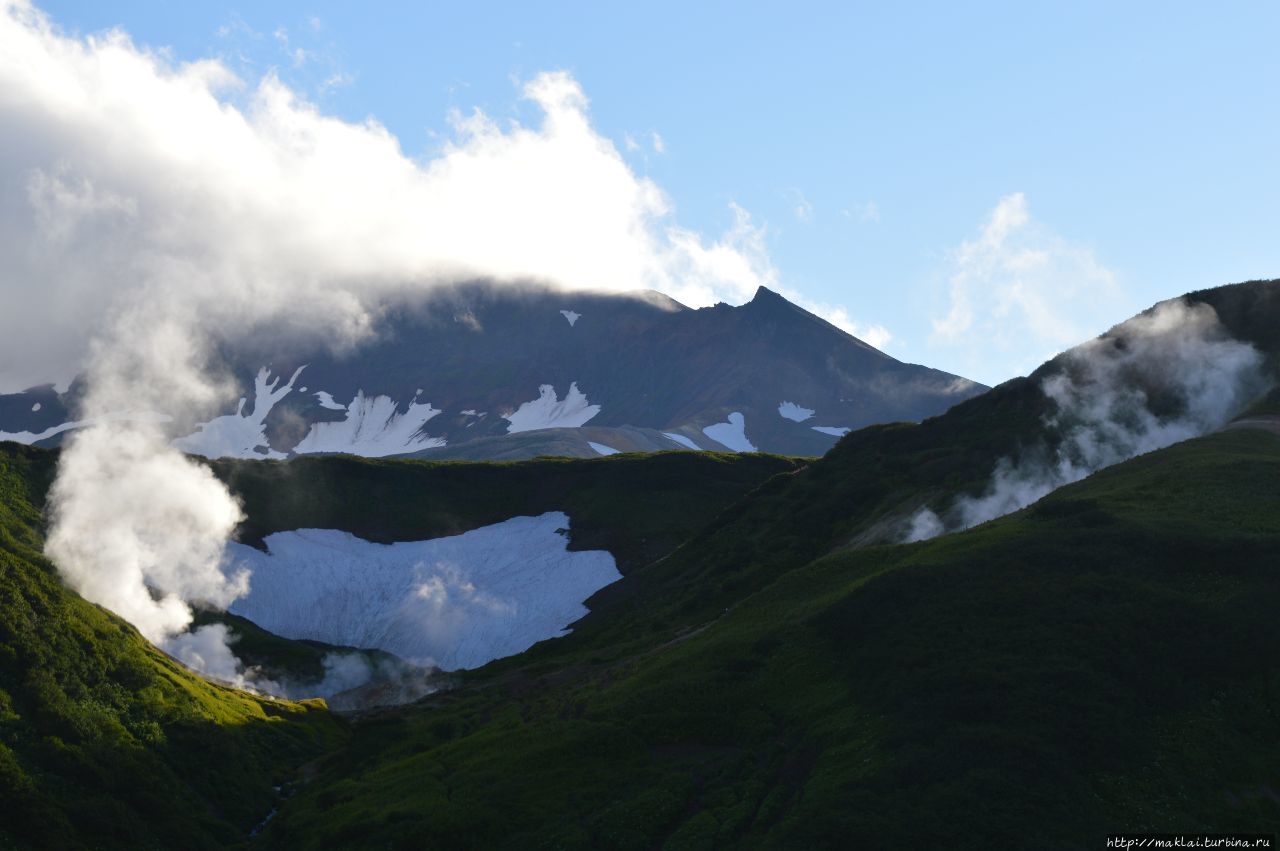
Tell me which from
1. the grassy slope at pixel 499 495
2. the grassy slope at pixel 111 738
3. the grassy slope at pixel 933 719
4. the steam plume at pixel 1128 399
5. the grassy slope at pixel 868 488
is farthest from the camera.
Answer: the grassy slope at pixel 499 495

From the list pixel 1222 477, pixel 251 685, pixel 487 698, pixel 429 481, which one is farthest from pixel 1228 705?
pixel 429 481

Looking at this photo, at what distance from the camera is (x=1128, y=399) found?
294 feet

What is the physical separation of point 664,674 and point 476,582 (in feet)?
158

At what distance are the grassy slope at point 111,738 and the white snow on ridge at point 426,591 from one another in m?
27.9

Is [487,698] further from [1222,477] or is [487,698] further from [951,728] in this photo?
[1222,477]

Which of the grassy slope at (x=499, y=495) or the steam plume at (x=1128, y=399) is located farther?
the grassy slope at (x=499, y=495)

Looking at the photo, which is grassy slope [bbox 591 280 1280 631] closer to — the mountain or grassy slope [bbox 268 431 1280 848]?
the mountain

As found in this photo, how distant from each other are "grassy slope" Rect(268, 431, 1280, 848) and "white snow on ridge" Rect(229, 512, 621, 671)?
29.3m

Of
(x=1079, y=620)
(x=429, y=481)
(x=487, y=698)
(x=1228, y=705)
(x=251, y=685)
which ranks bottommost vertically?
(x=1228, y=705)

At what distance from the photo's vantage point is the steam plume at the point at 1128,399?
8069 centimetres

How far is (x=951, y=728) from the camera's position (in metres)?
42.2

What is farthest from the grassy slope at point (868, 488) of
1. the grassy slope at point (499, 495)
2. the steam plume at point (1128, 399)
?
the grassy slope at point (499, 495)

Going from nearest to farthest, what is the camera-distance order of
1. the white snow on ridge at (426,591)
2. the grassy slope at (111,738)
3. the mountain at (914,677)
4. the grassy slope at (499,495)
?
the mountain at (914,677) < the grassy slope at (111,738) < the white snow on ridge at (426,591) < the grassy slope at (499,495)

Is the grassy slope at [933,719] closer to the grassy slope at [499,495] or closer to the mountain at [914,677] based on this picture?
the mountain at [914,677]
